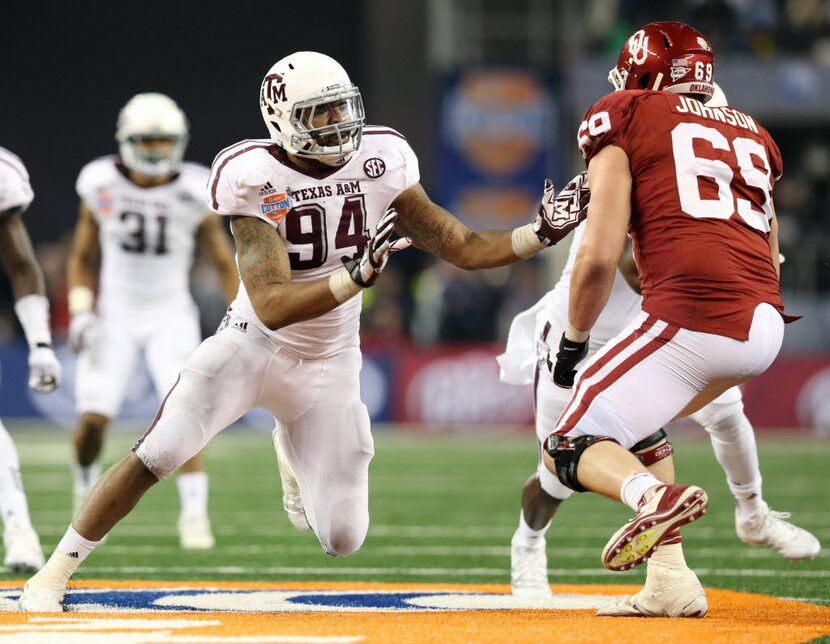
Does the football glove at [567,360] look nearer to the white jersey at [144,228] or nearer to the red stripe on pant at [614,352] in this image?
the red stripe on pant at [614,352]

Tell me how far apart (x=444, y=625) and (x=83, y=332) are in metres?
3.33

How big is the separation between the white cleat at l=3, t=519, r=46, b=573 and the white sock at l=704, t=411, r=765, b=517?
91.6 inches

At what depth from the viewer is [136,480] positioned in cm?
424

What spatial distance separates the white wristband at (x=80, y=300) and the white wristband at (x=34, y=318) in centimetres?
127

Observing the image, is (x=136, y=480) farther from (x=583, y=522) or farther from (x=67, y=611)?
(x=583, y=522)

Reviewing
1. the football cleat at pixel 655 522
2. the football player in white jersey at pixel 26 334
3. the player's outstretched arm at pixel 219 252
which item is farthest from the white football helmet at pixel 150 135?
the football cleat at pixel 655 522

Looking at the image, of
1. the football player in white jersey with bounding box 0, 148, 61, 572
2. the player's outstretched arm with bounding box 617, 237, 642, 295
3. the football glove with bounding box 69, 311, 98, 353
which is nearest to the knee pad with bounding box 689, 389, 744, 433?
the player's outstretched arm with bounding box 617, 237, 642, 295

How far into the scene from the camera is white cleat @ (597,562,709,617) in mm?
3994

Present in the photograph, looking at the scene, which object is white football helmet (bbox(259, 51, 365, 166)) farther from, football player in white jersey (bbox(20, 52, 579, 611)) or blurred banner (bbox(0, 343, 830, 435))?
blurred banner (bbox(0, 343, 830, 435))

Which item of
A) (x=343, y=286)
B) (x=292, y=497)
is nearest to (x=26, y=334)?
(x=292, y=497)

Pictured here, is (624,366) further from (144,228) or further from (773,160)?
(144,228)

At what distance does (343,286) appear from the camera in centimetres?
393

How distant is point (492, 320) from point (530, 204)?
1.90 meters

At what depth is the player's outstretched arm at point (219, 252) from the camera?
21.4 ft
